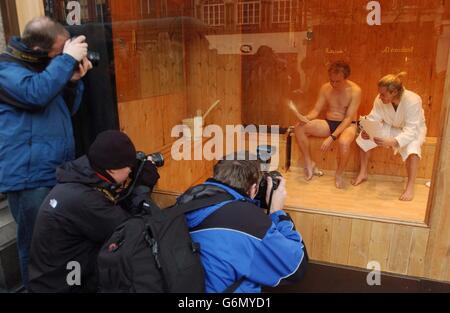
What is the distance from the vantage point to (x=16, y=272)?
2125 millimetres

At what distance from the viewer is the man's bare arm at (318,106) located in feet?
9.66

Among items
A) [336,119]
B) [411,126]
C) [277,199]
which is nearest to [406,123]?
[411,126]

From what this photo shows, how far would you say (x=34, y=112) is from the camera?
1.71m

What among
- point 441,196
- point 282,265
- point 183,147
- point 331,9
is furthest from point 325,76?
point 282,265

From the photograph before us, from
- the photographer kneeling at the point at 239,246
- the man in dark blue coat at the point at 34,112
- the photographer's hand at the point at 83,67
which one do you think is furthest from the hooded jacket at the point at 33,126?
the photographer kneeling at the point at 239,246

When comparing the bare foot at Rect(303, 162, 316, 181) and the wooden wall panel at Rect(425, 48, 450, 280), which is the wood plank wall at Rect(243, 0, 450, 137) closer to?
the bare foot at Rect(303, 162, 316, 181)

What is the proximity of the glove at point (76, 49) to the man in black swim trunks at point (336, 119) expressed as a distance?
1.73 meters

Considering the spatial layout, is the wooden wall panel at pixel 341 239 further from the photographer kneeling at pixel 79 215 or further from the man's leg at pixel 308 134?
the photographer kneeling at pixel 79 215

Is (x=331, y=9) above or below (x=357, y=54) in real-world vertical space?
above

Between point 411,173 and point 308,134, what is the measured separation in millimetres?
811

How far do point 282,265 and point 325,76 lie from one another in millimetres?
2213

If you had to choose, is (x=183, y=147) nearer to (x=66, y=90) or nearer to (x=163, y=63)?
(x=163, y=63)

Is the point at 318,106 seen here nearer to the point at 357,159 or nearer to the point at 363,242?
the point at 357,159

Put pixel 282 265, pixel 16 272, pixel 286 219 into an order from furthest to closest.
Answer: pixel 16 272 → pixel 286 219 → pixel 282 265
